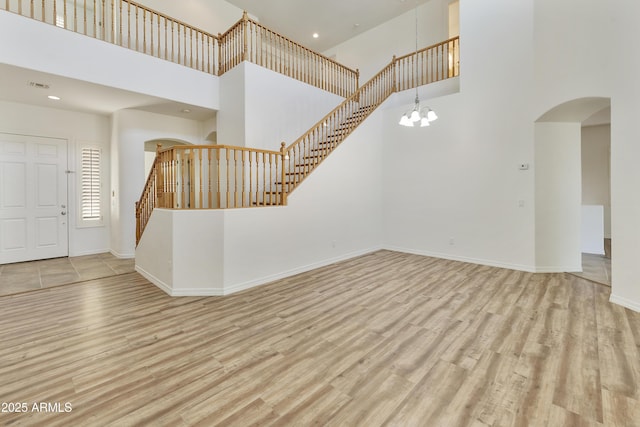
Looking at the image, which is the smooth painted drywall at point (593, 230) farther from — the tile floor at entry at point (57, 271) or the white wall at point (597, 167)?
the tile floor at entry at point (57, 271)

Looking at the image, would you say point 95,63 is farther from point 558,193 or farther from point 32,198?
point 558,193

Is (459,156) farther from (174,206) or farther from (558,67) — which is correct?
(174,206)

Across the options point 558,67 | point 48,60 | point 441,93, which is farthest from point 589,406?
point 48,60

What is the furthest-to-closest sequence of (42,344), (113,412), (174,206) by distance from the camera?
(174,206) < (42,344) < (113,412)

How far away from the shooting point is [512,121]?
16.4ft

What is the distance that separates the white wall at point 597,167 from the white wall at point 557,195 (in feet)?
12.8

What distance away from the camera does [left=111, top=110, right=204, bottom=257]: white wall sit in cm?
613

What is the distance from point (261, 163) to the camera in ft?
19.2

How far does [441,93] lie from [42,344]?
25.5ft

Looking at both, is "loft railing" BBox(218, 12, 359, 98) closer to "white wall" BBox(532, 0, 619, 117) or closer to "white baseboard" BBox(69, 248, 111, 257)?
"white wall" BBox(532, 0, 619, 117)

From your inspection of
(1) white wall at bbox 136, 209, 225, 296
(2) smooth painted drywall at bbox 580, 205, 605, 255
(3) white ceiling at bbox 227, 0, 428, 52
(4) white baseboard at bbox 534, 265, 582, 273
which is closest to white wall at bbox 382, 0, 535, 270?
(4) white baseboard at bbox 534, 265, 582, 273

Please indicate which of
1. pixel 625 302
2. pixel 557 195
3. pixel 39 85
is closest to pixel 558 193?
pixel 557 195

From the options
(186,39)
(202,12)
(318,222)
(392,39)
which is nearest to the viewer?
(318,222)

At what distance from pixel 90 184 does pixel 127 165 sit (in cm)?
112
